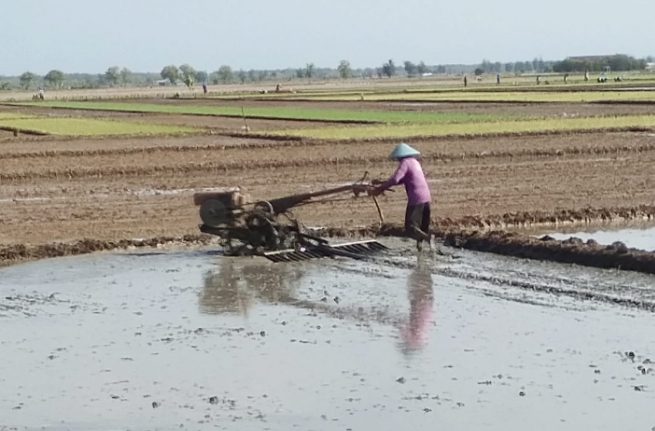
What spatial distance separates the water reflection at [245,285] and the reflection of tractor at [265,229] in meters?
0.17

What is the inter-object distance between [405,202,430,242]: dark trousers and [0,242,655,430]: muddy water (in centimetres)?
27

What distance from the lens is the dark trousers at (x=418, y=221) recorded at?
1260 cm

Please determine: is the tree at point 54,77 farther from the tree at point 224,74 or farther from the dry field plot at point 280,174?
the dry field plot at point 280,174

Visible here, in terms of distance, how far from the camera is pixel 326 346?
8.77 metres

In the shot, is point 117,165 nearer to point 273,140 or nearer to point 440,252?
point 273,140

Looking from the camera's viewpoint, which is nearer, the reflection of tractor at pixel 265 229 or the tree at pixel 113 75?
the reflection of tractor at pixel 265 229

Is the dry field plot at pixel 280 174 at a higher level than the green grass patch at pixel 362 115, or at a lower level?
higher

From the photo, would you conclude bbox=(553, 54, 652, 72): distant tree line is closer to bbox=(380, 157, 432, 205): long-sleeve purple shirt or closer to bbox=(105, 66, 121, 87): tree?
bbox=(105, 66, 121, 87): tree

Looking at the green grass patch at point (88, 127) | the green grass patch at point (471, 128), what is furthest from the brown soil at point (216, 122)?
the green grass patch at point (471, 128)

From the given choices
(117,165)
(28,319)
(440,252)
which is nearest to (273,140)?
(117,165)

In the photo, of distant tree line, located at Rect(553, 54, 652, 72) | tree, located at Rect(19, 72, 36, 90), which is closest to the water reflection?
distant tree line, located at Rect(553, 54, 652, 72)

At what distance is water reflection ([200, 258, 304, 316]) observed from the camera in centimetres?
A: 1055

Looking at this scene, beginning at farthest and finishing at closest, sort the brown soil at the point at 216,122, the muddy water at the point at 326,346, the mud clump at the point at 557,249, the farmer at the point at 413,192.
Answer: the brown soil at the point at 216,122, the farmer at the point at 413,192, the mud clump at the point at 557,249, the muddy water at the point at 326,346

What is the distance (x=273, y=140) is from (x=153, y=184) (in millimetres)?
8627
